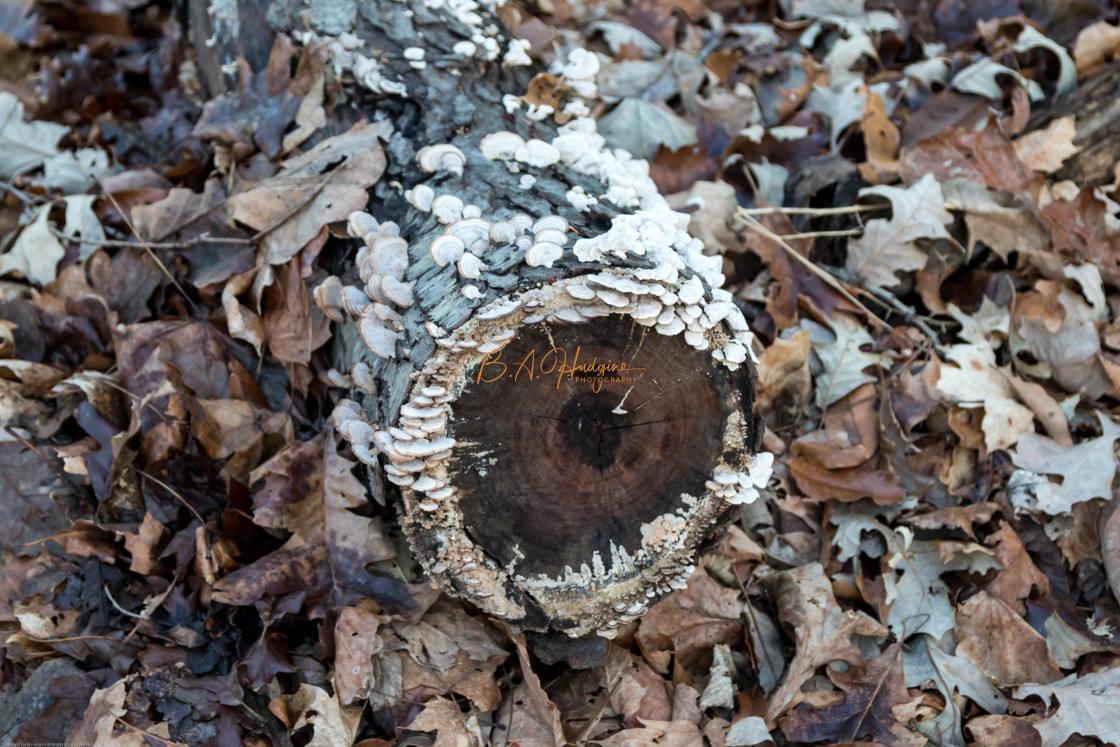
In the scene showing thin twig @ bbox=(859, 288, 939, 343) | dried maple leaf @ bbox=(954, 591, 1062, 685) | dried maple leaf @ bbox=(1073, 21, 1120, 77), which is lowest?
dried maple leaf @ bbox=(954, 591, 1062, 685)

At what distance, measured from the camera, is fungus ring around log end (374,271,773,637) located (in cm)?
194

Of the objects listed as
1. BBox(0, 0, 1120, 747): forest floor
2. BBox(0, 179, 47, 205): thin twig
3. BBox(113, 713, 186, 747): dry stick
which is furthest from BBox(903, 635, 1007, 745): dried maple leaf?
BBox(0, 179, 47, 205): thin twig

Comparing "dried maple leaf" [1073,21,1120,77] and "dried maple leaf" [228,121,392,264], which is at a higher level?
"dried maple leaf" [1073,21,1120,77]

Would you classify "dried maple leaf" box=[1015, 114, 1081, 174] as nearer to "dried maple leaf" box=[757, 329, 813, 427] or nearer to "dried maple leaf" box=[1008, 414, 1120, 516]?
"dried maple leaf" box=[1008, 414, 1120, 516]

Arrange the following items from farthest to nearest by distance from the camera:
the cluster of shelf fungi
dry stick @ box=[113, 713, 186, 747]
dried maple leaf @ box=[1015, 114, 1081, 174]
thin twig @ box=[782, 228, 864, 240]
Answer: dried maple leaf @ box=[1015, 114, 1081, 174] < thin twig @ box=[782, 228, 864, 240] < dry stick @ box=[113, 713, 186, 747] < the cluster of shelf fungi

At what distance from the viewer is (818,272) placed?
3.15 meters

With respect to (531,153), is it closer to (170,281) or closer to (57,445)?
(170,281)

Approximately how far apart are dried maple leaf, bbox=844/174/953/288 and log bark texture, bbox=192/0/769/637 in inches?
48.6

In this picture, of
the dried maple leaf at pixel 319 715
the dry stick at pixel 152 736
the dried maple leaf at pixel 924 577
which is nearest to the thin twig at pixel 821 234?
the dried maple leaf at pixel 924 577

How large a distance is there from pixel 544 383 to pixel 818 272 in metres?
1.67

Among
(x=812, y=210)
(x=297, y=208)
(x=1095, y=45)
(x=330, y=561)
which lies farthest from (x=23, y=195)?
(x=1095, y=45)

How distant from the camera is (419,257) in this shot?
224 centimetres

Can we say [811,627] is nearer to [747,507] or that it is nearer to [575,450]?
[747,507]

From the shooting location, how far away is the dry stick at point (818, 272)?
10.3 feet
